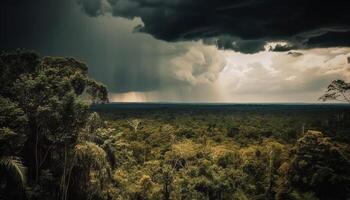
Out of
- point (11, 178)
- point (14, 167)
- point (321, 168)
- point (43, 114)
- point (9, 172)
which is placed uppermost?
point (43, 114)

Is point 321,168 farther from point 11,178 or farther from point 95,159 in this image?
point 11,178

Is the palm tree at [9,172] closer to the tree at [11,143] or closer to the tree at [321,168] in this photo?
the tree at [11,143]

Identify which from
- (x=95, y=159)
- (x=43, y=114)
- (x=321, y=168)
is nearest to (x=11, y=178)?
(x=43, y=114)

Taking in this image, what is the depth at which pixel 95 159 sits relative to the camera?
20969 millimetres

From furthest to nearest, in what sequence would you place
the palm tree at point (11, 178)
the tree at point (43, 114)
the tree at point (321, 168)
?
the tree at point (321, 168)
the tree at point (43, 114)
the palm tree at point (11, 178)

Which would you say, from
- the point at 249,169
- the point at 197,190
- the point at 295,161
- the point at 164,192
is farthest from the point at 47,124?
the point at 249,169

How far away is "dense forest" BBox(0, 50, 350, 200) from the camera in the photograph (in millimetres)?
20062

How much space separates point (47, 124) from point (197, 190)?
20084 mm

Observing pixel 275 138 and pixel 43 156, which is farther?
pixel 275 138

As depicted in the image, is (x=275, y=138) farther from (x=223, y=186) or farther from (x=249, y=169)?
(x=223, y=186)

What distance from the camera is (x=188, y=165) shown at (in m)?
40.3

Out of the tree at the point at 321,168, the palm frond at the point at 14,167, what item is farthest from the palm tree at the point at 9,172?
the tree at the point at 321,168

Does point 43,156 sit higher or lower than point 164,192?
higher

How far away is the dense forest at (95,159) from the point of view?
20062 millimetres
